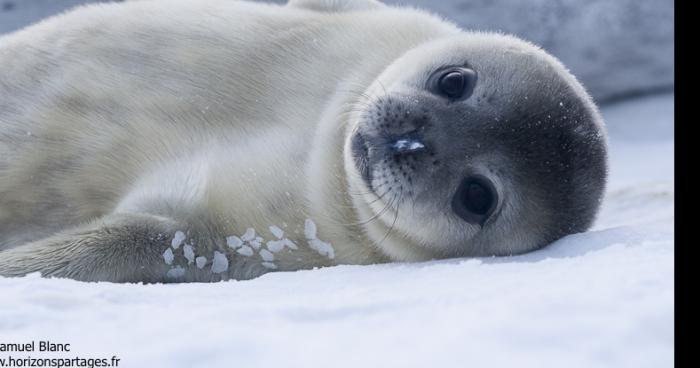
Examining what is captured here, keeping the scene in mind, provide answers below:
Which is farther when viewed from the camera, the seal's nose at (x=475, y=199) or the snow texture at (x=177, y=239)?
the snow texture at (x=177, y=239)

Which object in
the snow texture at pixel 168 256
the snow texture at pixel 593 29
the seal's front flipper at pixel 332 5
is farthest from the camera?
the snow texture at pixel 593 29

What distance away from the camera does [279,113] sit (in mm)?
2775

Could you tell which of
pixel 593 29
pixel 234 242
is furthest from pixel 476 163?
pixel 593 29

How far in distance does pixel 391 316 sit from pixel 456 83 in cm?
109

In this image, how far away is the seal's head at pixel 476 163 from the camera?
236 centimetres

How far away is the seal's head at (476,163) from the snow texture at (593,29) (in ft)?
8.62

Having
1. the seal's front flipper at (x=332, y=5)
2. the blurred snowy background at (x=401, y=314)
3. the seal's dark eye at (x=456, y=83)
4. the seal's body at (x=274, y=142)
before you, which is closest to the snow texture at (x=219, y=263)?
the seal's body at (x=274, y=142)

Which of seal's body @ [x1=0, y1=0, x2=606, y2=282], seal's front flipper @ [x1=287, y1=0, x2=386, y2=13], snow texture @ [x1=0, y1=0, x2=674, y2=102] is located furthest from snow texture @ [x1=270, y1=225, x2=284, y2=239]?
snow texture @ [x1=0, y1=0, x2=674, y2=102]

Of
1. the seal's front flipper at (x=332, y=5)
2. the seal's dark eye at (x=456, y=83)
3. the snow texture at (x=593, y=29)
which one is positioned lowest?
the snow texture at (x=593, y=29)

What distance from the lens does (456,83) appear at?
251 centimetres

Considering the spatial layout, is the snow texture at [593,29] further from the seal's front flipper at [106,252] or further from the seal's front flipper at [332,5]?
the seal's front flipper at [106,252]

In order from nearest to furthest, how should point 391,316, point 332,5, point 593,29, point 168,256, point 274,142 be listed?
point 391,316 → point 168,256 → point 274,142 → point 332,5 → point 593,29

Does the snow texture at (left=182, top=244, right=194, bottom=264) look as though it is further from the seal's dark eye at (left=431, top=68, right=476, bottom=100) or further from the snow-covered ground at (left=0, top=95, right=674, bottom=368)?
the seal's dark eye at (left=431, top=68, right=476, bottom=100)

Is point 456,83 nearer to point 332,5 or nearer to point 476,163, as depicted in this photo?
point 476,163
